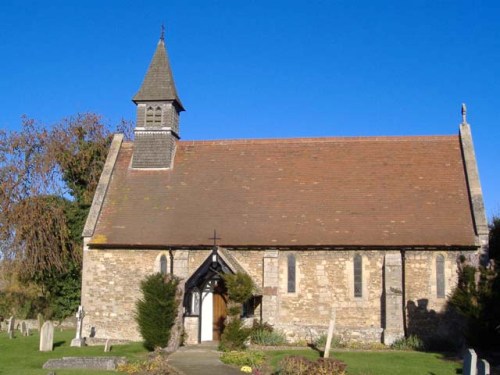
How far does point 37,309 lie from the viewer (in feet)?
123

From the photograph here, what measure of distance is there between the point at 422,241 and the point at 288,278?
218 inches

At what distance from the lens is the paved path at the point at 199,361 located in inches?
681

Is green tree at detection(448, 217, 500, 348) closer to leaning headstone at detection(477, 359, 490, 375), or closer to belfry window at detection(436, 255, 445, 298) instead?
belfry window at detection(436, 255, 445, 298)

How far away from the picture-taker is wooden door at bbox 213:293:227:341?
2431 centimetres

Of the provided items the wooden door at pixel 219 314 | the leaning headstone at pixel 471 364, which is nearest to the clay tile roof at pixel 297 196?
the wooden door at pixel 219 314

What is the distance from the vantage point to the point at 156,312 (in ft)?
70.0

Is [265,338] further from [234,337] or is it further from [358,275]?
[358,275]

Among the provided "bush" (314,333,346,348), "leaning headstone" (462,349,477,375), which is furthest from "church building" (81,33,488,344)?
"leaning headstone" (462,349,477,375)

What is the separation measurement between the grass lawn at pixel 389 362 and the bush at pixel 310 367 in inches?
28.8

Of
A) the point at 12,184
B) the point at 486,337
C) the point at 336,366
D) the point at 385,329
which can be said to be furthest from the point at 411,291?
the point at 12,184

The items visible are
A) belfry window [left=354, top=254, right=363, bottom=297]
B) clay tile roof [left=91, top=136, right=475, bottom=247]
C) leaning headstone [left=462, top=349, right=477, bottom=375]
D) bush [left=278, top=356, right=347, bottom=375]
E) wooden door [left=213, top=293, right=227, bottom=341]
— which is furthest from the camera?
clay tile roof [left=91, top=136, right=475, bottom=247]

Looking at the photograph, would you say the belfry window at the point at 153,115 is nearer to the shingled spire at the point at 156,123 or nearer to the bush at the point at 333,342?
the shingled spire at the point at 156,123

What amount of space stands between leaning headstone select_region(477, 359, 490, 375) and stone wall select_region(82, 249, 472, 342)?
399 inches

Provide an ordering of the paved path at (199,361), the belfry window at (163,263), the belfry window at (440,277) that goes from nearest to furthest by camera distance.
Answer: the paved path at (199,361)
the belfry window at (440,277)
the belfry window at (163,263)
